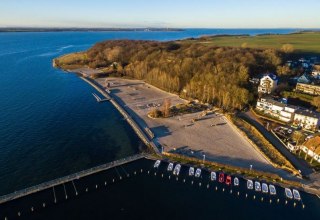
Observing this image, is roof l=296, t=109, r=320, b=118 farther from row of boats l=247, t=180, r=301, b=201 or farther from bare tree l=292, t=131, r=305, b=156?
row of boats l=247, t=180, r=301, b=201

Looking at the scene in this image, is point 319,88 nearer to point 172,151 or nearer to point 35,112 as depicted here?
point 172,151

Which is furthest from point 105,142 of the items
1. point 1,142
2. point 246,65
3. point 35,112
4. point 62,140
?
point 246,65

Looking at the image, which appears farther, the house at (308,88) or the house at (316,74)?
the house at (316,74)

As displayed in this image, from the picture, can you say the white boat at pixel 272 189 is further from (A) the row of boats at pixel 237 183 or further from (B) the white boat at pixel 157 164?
(B) the white boat at pixel 157 164

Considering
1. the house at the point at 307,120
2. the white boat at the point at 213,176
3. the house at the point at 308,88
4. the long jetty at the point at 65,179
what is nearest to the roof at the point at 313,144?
the house at the point at 307,120

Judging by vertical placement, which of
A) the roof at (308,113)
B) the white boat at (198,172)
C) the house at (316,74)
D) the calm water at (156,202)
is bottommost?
the calm water at (156,202)

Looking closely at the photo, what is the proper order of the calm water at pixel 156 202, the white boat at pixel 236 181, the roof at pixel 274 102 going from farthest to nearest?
the roof at pixel 274 102, the white boat at pixel 236 181, the calm water at pixel 156 202
